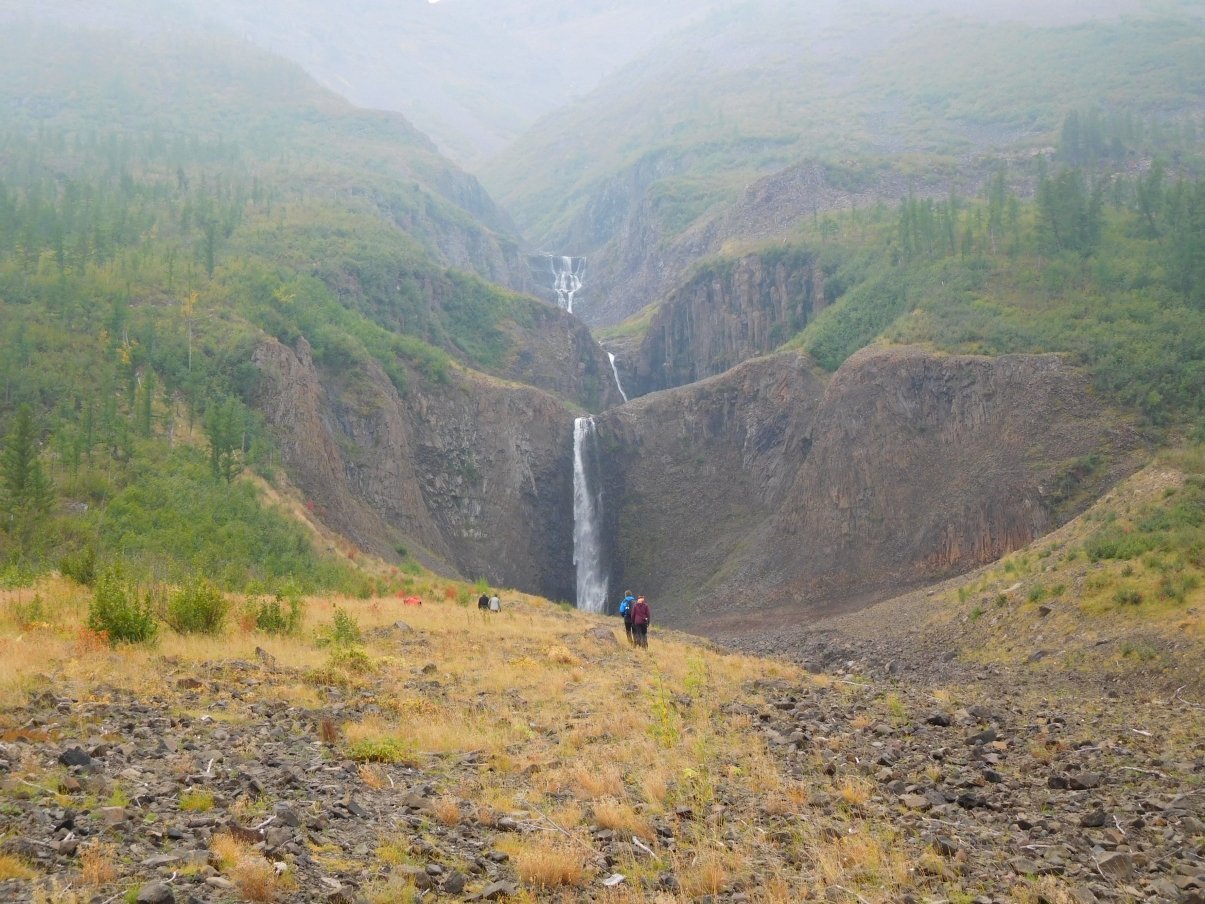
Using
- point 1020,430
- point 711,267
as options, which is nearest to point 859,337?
point 1020,430

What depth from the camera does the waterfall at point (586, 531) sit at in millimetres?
77938

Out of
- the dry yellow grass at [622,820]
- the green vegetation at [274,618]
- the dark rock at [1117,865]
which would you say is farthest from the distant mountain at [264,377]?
the dark rock at [1117,865]

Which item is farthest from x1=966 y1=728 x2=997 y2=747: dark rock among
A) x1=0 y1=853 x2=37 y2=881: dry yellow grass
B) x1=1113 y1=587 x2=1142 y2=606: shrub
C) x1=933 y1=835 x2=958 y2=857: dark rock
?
x1=1113 y1=587 x2=1142 y2=606: shrub

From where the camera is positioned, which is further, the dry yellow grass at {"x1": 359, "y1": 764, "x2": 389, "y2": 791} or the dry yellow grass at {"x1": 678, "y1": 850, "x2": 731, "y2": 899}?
the dry yellow grass at {"x1": 359, "y1": 764, "x2": 389, "y2": 791}

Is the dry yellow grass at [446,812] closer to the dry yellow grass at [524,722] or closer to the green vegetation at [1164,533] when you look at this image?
the dry yellow grass at [524,722]

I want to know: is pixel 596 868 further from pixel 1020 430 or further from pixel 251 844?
pixel 1020 430

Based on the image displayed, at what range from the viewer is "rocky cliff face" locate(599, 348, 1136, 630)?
189 ft

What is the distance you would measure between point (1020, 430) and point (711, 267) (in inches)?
2506

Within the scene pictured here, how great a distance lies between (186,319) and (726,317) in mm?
66201

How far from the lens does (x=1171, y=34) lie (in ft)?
627

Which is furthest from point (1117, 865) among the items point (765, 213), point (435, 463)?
point (765, 213)

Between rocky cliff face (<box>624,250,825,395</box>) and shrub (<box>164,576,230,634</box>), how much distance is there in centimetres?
8702

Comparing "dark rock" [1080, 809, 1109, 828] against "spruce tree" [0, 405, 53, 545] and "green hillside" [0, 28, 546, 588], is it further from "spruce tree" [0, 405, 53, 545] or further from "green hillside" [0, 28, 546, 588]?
"spruce tree" [0, 405, 53, 545]

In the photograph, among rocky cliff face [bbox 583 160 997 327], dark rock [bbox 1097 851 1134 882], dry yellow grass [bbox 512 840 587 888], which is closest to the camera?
dry yellow grass [bbox 512 840 587 888]
